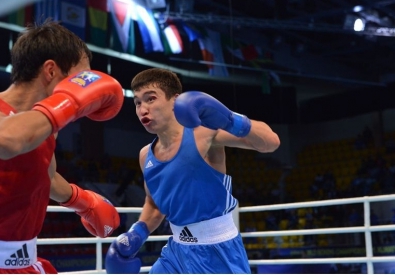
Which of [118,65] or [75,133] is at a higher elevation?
[118,65]

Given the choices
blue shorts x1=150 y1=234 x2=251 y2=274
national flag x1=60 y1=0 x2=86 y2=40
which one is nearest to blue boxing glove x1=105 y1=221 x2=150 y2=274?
blue shorts x1=150 y1=234 x2=251 y2=274

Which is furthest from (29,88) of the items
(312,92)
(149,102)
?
(312,92)

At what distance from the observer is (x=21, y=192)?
155 cm

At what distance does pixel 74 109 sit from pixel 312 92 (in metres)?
10.2

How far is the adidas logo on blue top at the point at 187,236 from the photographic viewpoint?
8.06ft

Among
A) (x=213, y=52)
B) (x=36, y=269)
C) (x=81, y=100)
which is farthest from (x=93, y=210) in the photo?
(x=213, y=52)

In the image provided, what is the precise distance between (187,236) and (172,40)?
728 centimetres

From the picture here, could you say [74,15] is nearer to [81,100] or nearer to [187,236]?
[187,236]

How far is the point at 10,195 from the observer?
1.54 m

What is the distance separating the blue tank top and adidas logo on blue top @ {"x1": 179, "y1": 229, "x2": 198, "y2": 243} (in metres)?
0.03

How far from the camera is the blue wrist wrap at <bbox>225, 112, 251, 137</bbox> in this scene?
2023mm

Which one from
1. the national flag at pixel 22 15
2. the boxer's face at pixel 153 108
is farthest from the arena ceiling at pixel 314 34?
the boxer's face at pixel 153 108

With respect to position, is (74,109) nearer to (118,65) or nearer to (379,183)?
(118,65)

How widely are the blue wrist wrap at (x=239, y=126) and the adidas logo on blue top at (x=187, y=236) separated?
1.97ft
